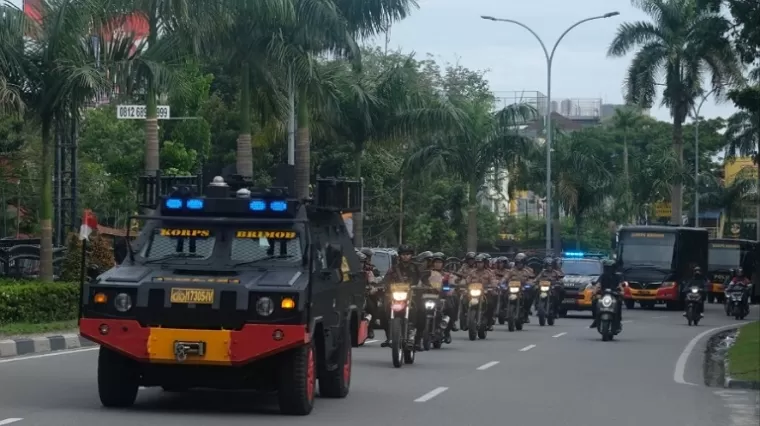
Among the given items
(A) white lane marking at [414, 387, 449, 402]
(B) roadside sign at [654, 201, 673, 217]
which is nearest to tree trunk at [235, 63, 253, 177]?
(A) white lane marking at [414, 387, 449, 402]

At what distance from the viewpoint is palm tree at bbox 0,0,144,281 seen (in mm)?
25734

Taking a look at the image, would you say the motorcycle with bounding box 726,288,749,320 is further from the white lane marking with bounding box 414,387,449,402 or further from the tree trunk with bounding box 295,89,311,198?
the white lane marking with bounding box 414,387,449,402

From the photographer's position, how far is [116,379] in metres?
13.0

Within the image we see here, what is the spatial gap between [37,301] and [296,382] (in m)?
13.2

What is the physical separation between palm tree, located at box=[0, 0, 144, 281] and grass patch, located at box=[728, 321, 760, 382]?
12.4 metres

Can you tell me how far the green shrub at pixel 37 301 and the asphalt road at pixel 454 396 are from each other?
3.17 metres

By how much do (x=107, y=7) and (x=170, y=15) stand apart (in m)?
1.26

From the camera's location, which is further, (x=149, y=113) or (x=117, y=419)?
(x=149, y=113)

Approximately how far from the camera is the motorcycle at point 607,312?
2786cm

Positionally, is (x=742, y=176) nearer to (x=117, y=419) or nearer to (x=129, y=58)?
(x=129, y=58)

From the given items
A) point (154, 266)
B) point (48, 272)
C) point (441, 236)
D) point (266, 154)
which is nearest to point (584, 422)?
point (154, 266)

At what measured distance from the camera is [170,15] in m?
27.2

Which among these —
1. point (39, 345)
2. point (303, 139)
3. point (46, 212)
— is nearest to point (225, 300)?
point (39, 345)

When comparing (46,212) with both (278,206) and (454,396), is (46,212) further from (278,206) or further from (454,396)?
(278,206)
